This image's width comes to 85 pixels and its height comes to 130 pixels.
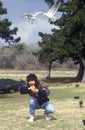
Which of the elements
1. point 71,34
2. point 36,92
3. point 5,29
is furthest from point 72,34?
point 36,92

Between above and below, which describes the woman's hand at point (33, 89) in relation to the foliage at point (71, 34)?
below

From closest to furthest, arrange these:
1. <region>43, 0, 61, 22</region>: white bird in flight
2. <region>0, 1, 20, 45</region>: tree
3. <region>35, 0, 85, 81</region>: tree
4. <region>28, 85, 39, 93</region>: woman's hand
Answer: <region>43, 0, 61, 22</region>: white bird in flight → <region>28, 85, 39, 93</region>: woman's hand → <region>0, 1, 20, 45</region>: tree → <region>35, 0, 85, 81</region>: tree

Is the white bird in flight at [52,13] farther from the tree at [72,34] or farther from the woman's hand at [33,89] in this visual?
the tree at [72,34]

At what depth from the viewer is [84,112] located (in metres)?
15.2

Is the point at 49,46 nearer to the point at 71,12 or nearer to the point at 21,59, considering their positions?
the point at 71,12

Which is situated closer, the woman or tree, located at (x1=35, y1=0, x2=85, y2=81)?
the woman

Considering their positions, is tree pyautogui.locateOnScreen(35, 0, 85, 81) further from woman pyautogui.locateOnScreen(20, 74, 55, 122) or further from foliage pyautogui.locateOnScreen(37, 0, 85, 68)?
woman pyautogui.locateOnScreen(20, 74, 55, 122)

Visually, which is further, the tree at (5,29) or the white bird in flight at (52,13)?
the tree at (5,29)

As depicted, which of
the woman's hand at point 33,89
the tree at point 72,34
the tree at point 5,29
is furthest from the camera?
the tree at point 72,34

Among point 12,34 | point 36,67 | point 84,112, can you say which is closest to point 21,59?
point 36,67

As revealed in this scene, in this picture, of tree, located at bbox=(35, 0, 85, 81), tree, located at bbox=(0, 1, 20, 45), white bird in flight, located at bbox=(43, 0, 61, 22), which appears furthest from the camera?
tree, located at bbox=(35, 0, 85, 81)

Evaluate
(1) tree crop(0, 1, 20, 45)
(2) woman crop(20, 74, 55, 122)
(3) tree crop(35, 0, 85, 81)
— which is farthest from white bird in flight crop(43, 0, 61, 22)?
(3) tree crop(35, 0, 85, 81)

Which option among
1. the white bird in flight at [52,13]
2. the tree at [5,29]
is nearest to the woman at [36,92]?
the white bird in flight at [52,13]

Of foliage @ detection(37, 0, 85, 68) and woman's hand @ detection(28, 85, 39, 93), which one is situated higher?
foliage @ detection(37, 0, 85, 68)
